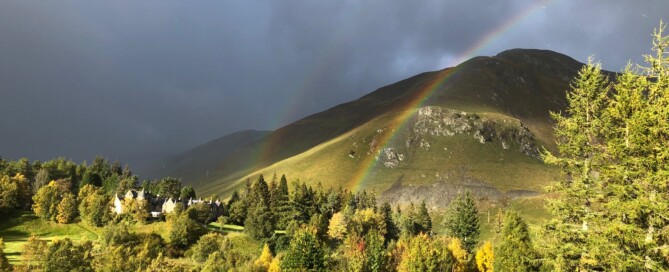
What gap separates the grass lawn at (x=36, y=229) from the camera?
350 ft

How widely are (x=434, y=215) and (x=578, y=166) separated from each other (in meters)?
178

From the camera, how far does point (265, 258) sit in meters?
94.5

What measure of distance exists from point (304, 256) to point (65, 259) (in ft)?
142

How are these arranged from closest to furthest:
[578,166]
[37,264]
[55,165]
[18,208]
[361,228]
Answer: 1. [578,166]
2. [37,264]
3. [361,228]
4. [18,208]
5. [55,165]

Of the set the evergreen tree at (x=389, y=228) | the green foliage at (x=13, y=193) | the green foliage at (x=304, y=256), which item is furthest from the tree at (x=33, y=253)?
the evergreen tree at (x=389, y=228)

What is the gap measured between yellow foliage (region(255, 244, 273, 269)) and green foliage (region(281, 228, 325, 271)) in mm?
7784

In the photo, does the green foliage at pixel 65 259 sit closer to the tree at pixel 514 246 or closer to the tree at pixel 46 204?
the tree at pixel 46 204

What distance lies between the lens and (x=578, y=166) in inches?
916

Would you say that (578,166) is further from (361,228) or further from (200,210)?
(200,210)

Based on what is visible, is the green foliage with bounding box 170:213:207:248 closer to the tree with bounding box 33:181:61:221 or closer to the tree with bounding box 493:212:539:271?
the tree with bounding box 33:181:61:221

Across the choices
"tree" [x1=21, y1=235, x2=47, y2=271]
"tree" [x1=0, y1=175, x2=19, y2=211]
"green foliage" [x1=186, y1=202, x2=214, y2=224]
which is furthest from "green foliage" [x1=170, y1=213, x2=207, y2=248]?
"tree" [x1=0, y1=175, x2=19, y2=211]

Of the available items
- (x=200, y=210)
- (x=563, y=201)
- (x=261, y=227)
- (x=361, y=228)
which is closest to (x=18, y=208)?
(x=200, y=210)

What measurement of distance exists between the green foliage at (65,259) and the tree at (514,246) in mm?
71944

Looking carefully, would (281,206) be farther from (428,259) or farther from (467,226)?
(428,259)
